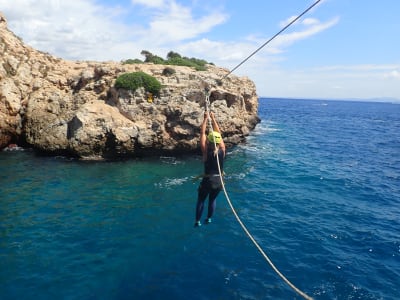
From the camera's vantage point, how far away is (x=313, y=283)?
13820mm

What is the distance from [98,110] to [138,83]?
5.00 metres

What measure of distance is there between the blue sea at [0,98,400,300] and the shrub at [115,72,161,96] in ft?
25.8

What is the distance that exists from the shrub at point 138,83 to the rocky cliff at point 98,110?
58cm

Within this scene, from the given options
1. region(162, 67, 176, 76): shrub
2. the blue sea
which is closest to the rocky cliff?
region(162, 67, 176, 76): shrub

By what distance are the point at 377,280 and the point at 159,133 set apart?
2318 centimetres

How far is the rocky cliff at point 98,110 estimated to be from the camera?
31.2 metres

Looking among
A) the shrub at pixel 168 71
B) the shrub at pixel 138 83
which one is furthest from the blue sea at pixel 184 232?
the shrub at pixel 168 71

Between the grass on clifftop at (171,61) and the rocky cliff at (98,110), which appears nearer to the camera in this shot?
the rocky cliff at (98,110)

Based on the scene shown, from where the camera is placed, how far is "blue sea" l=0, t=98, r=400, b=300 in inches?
534

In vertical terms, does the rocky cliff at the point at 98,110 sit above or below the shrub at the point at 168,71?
below

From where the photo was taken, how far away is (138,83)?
3312cm

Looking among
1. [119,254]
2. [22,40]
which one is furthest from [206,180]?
[22,40]

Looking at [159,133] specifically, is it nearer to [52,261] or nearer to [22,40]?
[52,261]

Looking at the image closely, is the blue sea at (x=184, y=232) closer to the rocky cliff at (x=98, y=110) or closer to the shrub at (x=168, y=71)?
the rocky cliff at (x=98, y=110)
